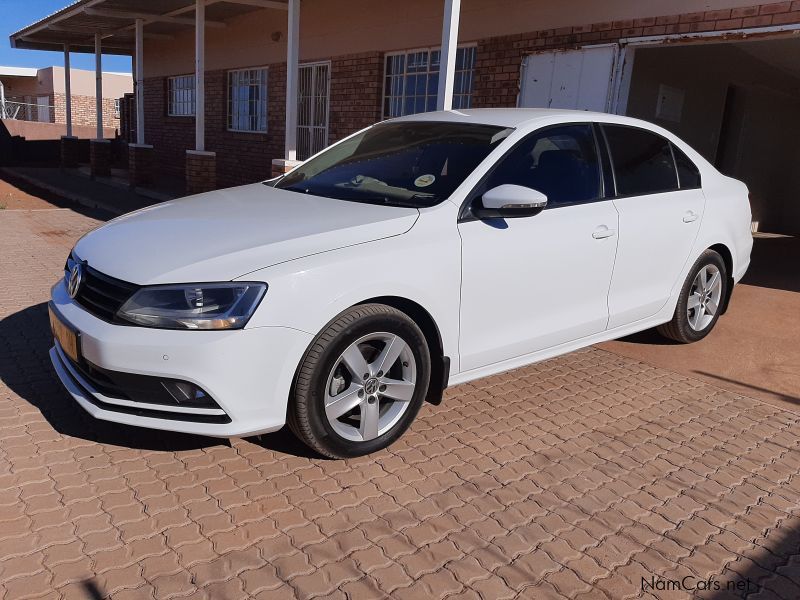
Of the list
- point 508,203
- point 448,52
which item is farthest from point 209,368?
point 448,52

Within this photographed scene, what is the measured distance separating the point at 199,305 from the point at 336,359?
655mm

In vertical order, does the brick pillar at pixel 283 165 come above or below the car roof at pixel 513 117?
below

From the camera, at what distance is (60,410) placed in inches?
148

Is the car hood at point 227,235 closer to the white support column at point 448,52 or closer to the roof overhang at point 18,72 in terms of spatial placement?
the white support column at point 448,52

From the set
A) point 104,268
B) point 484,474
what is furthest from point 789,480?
point 104,268

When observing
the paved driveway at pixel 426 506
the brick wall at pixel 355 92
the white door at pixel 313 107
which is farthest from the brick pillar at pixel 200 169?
the paved driveway at pixel 426 506

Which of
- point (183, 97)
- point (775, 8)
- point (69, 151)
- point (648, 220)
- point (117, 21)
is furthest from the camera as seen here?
point (69, 151)

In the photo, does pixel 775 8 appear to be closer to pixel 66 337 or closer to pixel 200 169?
pixel 66 337

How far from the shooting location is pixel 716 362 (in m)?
5.21

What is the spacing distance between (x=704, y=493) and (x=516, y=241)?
1.58m

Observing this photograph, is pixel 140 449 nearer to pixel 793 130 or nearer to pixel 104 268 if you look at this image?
pixel 104 268

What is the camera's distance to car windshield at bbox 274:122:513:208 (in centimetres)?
375

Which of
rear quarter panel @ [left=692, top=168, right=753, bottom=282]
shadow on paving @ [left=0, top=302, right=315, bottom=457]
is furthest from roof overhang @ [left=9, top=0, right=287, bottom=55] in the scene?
rear quarter panel @ [left=692, top=168, right=753, bottom=282]

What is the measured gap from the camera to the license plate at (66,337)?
3.15 m
